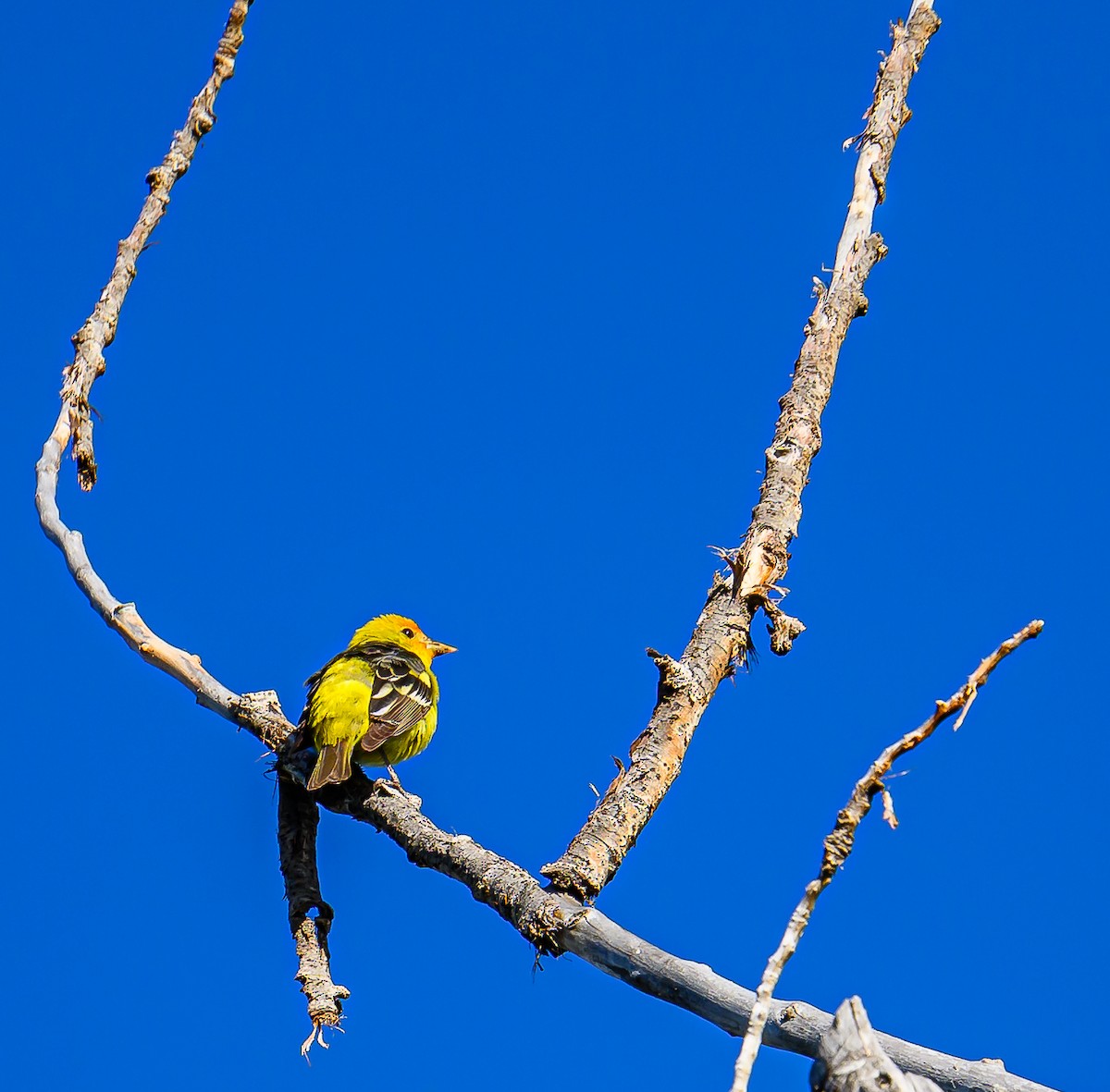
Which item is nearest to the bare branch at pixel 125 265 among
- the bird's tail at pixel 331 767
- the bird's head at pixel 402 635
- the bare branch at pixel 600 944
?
the bird's tail at pixel 331 767

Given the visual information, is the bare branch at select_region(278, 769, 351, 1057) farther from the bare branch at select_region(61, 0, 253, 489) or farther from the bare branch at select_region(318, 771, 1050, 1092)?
the bare branch at select_region(61, 0, 253, 489)

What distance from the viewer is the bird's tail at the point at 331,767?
19.8ft

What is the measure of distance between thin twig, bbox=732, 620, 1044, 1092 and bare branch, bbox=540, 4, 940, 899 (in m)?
1.98

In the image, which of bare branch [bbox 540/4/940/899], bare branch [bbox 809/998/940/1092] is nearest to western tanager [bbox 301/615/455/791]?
bare branch [bbox 540/4/940/899]

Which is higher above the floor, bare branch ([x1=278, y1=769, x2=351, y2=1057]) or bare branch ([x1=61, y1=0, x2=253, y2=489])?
bare branch ([x1=61, y1=0, x2=253, y2=489])

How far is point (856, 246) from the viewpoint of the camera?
639cm

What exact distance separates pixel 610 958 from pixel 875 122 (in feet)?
14.8

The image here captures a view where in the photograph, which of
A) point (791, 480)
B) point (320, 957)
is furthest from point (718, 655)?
point (320, 957)

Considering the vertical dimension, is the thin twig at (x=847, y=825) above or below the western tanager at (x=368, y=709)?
below

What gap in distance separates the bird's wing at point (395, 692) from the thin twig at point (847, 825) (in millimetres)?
4716

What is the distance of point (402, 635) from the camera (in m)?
9.77

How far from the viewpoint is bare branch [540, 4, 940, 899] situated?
4.85 metres

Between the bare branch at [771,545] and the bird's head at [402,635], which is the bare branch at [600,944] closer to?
the bare branch at [771,545]

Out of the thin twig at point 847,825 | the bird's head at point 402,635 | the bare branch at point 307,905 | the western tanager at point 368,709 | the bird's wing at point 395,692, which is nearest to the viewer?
the thin twig at point 847,825
